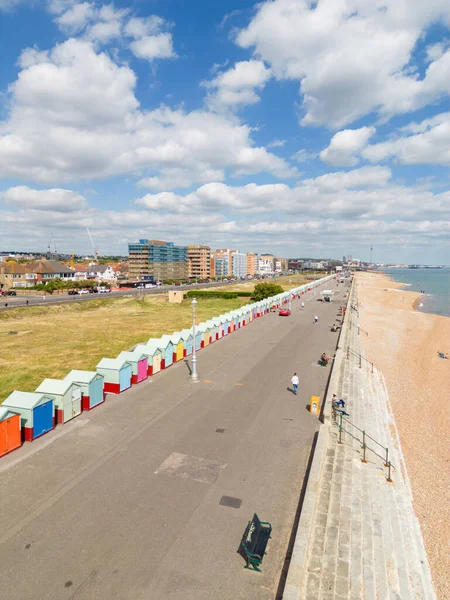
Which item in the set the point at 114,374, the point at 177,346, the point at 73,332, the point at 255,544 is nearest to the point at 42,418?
the point at 114,374

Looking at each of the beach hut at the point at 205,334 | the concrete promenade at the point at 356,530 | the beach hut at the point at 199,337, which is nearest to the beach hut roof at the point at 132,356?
the beach hut at the point at 199,337

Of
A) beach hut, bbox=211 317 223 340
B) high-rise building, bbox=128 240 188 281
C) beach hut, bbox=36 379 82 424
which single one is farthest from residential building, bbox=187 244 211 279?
beach hut, bbox=36 379 82 424

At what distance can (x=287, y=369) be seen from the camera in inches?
1071

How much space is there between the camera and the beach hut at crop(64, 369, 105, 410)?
1880 centimetres

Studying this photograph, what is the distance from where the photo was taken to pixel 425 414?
22.2 meters

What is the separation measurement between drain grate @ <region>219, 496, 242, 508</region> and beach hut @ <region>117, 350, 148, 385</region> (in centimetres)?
1273

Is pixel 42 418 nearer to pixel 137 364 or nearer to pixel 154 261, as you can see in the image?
pixel 137 364

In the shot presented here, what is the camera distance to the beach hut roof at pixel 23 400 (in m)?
15.5

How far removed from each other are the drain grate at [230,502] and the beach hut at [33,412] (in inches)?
372

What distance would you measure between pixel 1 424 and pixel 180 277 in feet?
572

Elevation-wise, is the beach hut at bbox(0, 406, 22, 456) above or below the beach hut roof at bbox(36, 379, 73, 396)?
below

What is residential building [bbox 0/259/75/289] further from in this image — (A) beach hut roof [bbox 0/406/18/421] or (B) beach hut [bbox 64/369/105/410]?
(A) beach hut roof [bbox 0/406/18/421]

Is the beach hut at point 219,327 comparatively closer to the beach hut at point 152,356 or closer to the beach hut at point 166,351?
Result: the beach hut at point 166,351

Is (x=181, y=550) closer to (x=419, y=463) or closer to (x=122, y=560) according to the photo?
(x=122, y=560)
